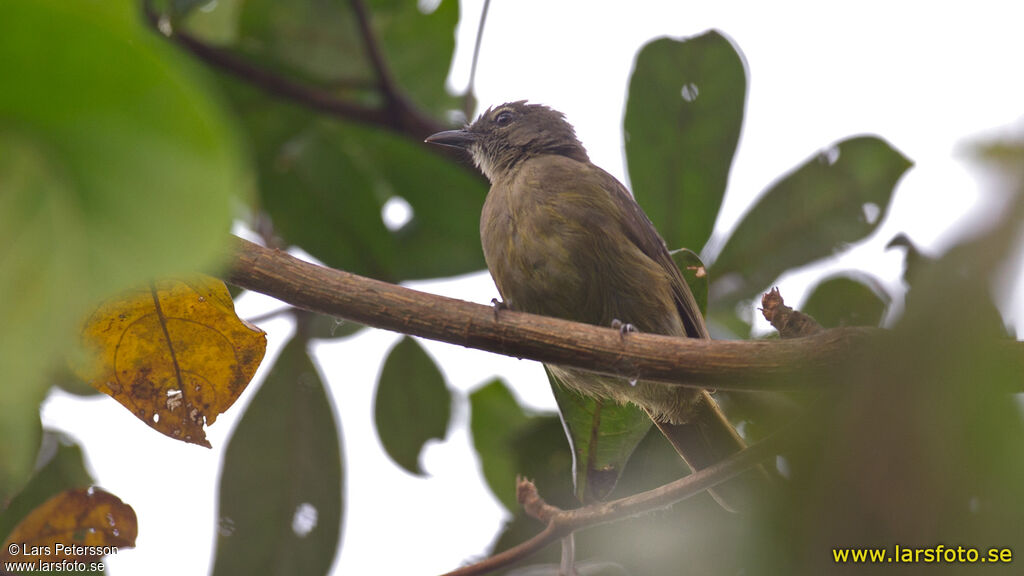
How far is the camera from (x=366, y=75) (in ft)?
12.4

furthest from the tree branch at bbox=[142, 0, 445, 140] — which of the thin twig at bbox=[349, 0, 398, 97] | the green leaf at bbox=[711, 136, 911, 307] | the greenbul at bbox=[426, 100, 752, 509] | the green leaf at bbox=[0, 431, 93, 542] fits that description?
the green leaf at bbox=[0, 431, 93, 542]

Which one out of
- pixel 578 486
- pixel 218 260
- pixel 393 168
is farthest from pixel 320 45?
pixel 218 260

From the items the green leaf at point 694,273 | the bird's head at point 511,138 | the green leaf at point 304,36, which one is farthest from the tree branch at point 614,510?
the green leaf at point 304,36

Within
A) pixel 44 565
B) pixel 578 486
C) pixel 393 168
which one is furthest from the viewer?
pixel 393 168

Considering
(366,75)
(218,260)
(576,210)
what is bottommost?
(218,260)

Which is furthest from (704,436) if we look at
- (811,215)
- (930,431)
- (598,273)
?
(930,431)

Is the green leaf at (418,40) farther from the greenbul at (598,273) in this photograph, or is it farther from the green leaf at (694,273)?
the green leaf at (694,273)

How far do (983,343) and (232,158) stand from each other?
47 centimetres

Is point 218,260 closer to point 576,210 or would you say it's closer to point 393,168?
point 576,210

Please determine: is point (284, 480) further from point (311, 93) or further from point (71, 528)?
point (311, 93)

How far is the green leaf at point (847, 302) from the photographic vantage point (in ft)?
10.1

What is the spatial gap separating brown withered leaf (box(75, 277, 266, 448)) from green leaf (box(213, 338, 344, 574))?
3.67ft

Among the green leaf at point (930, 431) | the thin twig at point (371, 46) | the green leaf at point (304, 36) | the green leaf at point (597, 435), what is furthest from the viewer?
the green leaf at point (304, 36)

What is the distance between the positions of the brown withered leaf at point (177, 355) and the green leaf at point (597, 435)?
99 cm
